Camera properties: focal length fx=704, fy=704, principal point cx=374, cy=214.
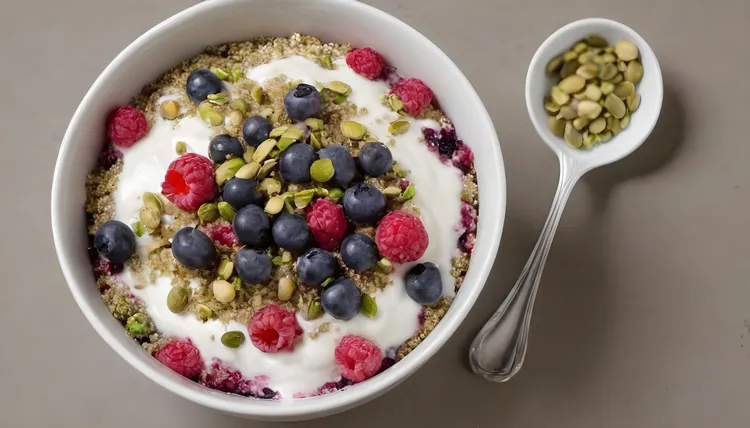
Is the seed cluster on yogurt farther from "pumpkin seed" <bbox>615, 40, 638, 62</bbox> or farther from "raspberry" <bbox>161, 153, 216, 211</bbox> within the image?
"pumpkin seed" <bbox>615, 40, 638, 62</bbox>

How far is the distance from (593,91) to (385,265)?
0.63 metres

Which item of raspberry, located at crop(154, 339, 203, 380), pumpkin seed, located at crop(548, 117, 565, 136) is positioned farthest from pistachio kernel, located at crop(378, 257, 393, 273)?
pumpkin seed, located at crop(548, 117, 565, 136)

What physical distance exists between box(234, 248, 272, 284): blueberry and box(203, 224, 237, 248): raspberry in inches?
2.0

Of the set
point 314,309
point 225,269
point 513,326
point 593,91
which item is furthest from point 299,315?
point 593,91

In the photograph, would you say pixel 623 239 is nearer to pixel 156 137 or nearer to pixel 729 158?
pixel 729 158

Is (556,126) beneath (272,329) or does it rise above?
above

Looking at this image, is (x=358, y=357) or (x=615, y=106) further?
(x=615, y=106)

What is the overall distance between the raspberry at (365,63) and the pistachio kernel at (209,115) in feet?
0.80

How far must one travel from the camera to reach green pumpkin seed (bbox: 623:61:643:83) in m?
1.44

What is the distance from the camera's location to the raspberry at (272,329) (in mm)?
1043

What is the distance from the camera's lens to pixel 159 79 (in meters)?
1.25

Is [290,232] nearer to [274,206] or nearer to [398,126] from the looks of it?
[274,206]

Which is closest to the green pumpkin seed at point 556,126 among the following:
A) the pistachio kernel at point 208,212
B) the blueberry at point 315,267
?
the blueberry at point 315,267

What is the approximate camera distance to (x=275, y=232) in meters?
1.06
